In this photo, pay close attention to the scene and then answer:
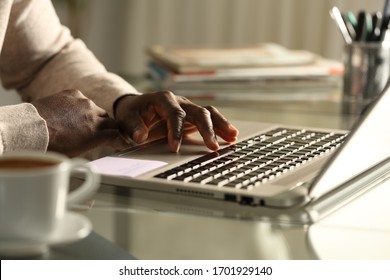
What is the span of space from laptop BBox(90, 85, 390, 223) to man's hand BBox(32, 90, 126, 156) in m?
0.09

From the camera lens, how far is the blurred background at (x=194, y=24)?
11.5 ft

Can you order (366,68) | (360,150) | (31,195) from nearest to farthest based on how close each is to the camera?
(31,195) → (360,150) → (366,68)

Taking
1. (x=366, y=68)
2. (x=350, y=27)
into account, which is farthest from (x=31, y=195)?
(x=350, y=27)

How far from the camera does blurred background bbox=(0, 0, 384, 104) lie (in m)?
3.51

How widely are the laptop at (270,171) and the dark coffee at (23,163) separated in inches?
8.2

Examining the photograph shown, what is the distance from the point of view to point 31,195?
2.47 ft

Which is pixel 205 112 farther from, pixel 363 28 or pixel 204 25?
pixel 204 25

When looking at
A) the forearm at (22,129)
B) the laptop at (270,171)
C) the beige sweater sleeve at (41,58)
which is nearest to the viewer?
the laptop at (270,171)

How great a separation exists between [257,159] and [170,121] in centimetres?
17

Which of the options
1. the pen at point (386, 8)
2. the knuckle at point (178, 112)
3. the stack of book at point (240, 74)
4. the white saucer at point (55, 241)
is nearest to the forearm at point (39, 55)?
the stack of book at point (240, 74)

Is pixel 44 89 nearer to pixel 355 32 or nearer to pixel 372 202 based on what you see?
pixel 355 32

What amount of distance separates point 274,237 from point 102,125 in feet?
1.53

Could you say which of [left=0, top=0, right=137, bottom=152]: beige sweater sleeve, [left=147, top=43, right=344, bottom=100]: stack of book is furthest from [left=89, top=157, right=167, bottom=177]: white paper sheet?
[left=147, top=43, right=344, bottom=100]: stack of book

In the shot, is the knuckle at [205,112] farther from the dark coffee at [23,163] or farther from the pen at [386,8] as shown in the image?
the pen at [386,8]
